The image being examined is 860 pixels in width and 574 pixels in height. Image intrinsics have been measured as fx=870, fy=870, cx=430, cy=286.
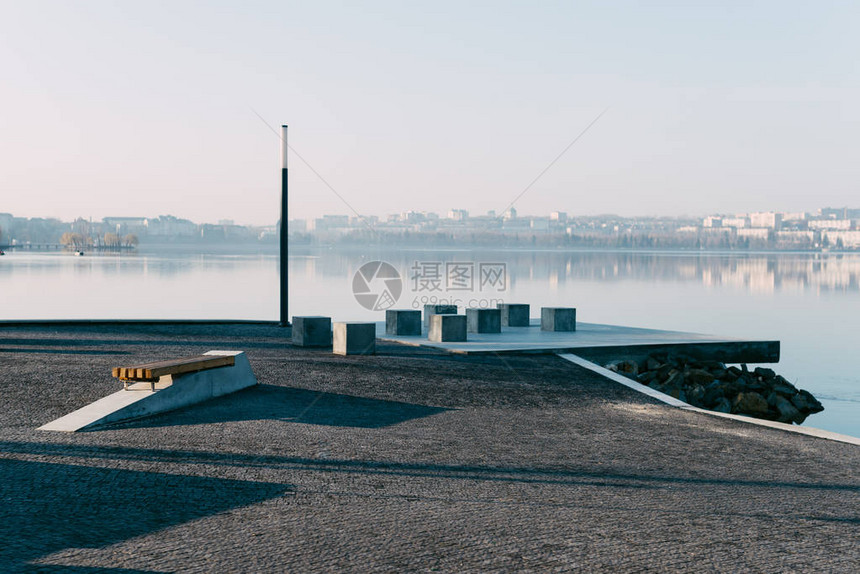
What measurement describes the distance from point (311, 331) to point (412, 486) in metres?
10.4

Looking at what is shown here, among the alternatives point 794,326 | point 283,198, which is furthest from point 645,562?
point 794,326

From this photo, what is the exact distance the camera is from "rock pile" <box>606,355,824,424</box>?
1716cm

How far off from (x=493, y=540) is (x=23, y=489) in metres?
3.76

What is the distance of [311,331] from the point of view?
1747cm

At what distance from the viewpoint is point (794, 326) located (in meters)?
43.1

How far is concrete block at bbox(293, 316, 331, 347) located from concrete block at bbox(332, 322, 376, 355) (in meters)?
1.17

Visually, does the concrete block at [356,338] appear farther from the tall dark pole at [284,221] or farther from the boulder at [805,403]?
the boulder at [805,403]

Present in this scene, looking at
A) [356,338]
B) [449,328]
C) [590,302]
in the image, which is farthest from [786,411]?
[590,302]

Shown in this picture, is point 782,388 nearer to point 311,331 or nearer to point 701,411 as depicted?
point 701,411

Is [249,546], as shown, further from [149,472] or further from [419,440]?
[419,440]

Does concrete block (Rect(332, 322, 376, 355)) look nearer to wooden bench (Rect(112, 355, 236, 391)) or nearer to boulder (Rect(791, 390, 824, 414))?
wooden bench (Rect(112, 355, 236, 391))

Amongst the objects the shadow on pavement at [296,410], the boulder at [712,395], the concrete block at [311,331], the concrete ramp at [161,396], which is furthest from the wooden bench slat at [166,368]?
the boulder at [712,395]

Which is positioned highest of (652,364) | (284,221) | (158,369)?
(284,221)

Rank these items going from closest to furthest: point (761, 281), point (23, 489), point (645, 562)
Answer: point (645, 562) → point (23, 489) → point (761, 281)
